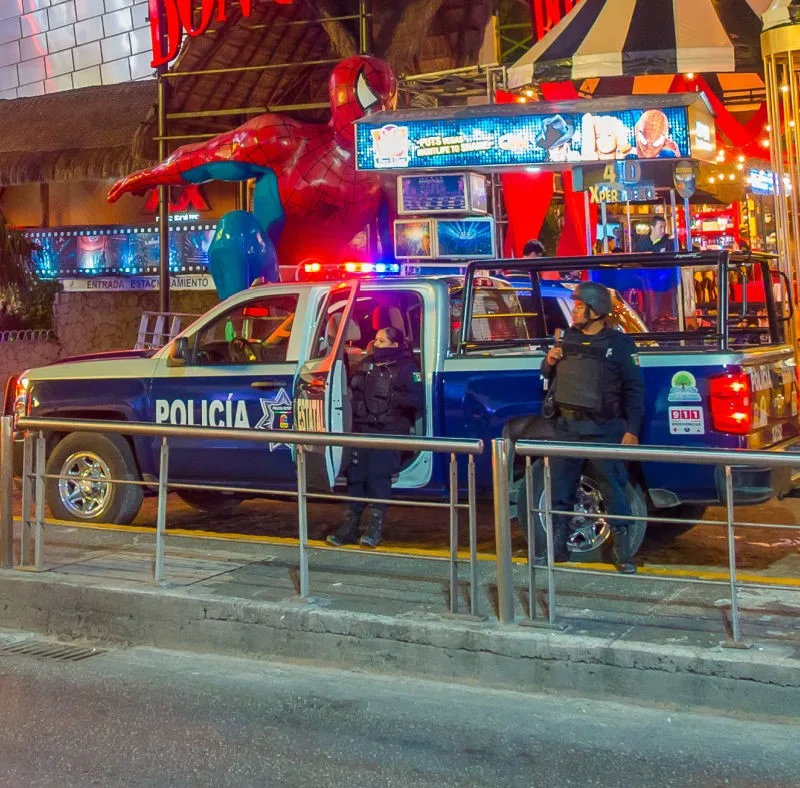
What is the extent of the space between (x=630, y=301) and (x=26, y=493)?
5.35 meters

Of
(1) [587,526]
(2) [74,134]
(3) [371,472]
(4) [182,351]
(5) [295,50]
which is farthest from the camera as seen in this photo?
(2) [74,134]

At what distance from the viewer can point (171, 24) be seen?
1714 centimetres

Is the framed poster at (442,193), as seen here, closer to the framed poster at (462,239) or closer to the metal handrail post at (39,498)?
the framed poster at (462,239)

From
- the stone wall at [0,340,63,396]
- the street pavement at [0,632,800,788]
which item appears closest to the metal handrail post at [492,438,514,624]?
the street pavement at [0,632,800,788]

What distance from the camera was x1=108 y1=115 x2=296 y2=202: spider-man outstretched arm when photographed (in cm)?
1516

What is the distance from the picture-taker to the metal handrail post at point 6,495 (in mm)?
6797

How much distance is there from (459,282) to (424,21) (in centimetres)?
924

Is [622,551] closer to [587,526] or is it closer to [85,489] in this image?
[587,526]

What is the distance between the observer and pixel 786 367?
306 inches

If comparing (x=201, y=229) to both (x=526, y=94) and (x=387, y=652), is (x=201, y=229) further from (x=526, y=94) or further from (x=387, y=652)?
(x=387, y=652)

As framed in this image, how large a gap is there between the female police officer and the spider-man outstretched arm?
26.2 feet

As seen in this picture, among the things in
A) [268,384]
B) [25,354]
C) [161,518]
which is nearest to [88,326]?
[25,354]

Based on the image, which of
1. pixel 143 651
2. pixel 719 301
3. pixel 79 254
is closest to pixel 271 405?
pixel 143 651

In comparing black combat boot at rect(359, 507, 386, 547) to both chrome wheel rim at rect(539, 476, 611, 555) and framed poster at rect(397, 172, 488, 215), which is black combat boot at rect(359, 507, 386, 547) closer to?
chrome wheel rim at rect(539, 476, 611, 555)
